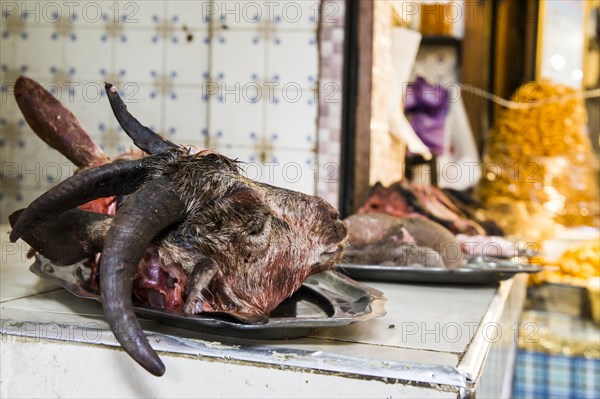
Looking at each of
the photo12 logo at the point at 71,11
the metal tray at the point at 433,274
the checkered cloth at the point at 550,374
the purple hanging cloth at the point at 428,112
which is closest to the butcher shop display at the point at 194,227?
the photo12 logo at the point at 71,11

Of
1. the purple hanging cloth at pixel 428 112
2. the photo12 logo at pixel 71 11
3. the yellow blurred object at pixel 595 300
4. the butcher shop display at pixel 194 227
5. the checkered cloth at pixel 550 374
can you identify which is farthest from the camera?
the purple hanging cloth at pixel 428 112

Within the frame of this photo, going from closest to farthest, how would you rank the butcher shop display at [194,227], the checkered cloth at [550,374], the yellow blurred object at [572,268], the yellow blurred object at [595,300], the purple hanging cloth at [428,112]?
the butcher shop display at [194,227] < the checkered cloth at [550,374] < the yellow blurred object at [595,300] < the yellow blurred object at [572,268] < the purple hanging cloth at [428,112]

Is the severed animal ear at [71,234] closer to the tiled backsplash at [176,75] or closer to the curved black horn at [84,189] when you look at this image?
the curved black horn at [84,189]

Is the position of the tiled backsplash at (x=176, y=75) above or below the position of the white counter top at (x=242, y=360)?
above

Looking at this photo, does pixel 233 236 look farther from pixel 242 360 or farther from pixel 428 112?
pixel 428 112

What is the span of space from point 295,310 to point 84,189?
0.37 metres

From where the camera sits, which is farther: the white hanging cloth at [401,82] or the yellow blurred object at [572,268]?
the yellow blurred object at [572,268]

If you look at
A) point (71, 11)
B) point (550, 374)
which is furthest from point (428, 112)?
point (71, 11)

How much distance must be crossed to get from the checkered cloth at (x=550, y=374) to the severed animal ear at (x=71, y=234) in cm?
217

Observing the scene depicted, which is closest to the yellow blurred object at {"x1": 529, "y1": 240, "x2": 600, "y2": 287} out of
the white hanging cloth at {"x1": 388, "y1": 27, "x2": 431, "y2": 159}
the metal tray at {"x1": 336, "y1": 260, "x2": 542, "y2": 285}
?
the white hanging cloth at {"x1": 388, "y1": 27, "x2": 431, "y2": 159}

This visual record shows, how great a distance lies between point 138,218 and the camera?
0.70m

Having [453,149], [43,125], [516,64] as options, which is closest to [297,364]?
[43,125]

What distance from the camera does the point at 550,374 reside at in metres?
A: 2.57

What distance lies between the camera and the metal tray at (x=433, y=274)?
134 cm
